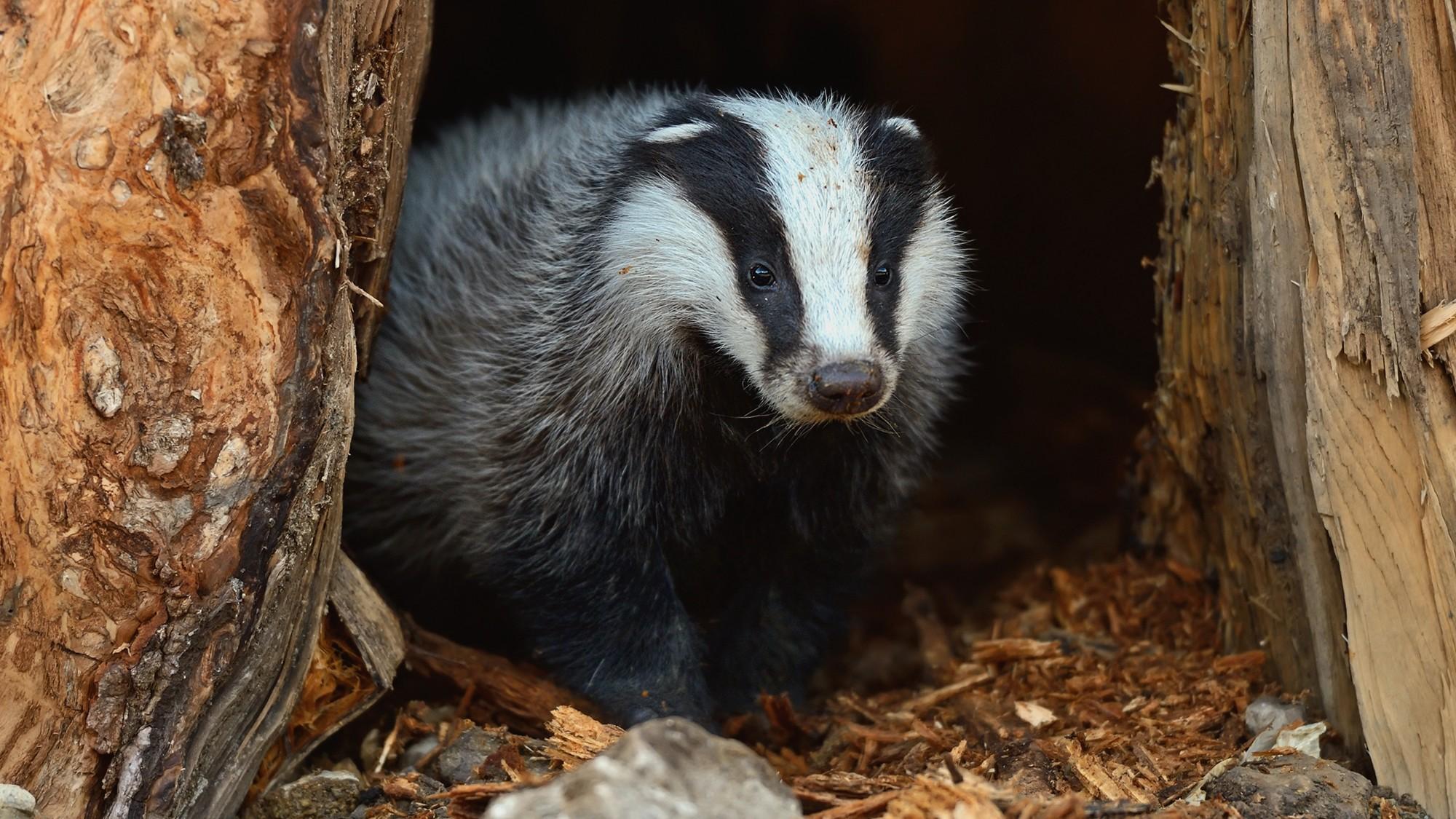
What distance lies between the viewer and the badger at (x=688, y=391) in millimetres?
3871

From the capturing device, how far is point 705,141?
4.07 m

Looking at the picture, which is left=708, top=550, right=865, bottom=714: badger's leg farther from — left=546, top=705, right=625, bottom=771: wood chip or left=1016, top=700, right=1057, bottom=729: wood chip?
left=546, top=705, right=625, bottom=771: wood chip

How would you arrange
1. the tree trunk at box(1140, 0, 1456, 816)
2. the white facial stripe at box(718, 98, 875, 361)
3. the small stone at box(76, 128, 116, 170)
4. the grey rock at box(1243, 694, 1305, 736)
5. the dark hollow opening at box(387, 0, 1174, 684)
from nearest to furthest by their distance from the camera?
the small stone at box(76, 128, 116, 170) < the tree trunk at box(1140, 0, 1456, 816) < the white facial stripe at box(718, 98, 875, 361) < the grey rock at box(1243, 694, 1305, 736) < the dark hollow opening at box(387, 0, 1174, 684)

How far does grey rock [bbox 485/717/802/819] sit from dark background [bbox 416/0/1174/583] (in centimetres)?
418

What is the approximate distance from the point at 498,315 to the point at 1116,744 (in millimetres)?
2554

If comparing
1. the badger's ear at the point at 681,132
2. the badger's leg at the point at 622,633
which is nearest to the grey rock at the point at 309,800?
the badger's leg at the point at 622,633

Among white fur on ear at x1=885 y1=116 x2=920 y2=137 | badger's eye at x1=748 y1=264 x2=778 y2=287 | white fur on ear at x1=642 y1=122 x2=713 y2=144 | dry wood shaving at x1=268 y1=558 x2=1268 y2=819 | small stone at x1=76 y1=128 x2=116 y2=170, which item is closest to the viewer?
small stone at x1=76 y1=128 x2=116 y2=170

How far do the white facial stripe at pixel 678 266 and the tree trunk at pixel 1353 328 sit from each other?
59.6 inches

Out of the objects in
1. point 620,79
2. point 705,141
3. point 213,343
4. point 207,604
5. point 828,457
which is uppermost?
point 620,79

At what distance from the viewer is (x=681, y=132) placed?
4.12 m

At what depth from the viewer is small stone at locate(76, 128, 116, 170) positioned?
296 cm

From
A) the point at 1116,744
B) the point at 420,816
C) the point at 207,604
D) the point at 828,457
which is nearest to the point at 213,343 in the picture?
the point at 207,604

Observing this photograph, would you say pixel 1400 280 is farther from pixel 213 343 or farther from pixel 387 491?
pixel 387 491

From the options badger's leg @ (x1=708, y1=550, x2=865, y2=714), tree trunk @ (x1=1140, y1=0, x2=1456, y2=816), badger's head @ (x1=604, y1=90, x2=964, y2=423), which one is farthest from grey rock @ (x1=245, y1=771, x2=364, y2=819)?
tree trunk @ (x1=1140, y1=0, x2=1456, y2=816)
